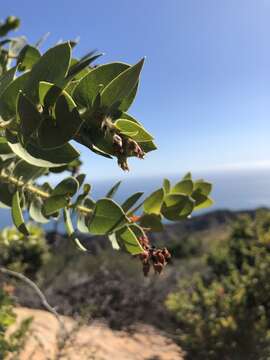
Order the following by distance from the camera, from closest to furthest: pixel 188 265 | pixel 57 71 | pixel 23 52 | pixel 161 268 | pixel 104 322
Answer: pixel 57 71 → pixel 161 268 → pixel 23 52 → pixel 104 322 → pixel 188 265

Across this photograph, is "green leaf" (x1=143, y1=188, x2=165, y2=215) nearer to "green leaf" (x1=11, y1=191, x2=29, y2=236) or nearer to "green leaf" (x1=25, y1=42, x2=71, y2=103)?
"green leaf" (x1=11, y1=191, x2=29, y2=236)

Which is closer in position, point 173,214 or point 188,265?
point 173,214

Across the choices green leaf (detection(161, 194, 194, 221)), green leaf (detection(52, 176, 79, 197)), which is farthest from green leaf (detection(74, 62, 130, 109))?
green leaf (detection(161, 194, 194, 221))

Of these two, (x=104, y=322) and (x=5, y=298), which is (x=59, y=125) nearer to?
(x=5, y=298)

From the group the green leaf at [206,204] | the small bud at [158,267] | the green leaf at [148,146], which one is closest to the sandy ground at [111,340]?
the green leaf at [206,204]

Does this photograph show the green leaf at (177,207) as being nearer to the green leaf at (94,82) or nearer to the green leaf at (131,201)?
the green leaf at (131,201)

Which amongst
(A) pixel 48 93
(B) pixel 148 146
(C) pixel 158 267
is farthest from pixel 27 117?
(C) pixel 158 267

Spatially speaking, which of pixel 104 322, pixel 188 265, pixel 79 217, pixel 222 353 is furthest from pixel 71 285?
pixel 79 217
